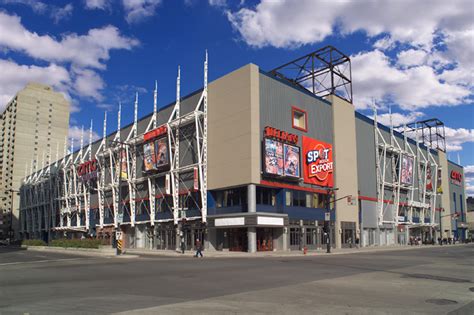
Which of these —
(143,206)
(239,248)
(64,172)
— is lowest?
(239,248)

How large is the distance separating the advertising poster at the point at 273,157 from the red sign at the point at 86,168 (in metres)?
41.4

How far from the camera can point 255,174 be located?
156ft

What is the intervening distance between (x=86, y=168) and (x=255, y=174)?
4530cm

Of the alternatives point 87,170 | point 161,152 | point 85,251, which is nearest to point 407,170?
point 161,152

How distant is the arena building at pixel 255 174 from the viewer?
49.2 metres

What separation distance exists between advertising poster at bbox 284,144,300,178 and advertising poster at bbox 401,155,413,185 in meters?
32.6

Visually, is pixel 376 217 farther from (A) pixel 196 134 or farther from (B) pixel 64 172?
(B) pixel 64 172

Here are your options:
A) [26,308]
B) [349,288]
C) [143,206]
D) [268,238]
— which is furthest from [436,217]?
[26,308]

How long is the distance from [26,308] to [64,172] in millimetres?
83081

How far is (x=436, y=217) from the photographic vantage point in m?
94.2

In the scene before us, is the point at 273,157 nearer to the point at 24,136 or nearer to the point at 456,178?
the point at 456,178

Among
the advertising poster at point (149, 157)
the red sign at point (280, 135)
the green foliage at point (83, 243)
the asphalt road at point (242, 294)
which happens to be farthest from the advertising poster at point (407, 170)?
the asphalt road at point (242, 294)

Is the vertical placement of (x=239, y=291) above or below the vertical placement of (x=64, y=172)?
below

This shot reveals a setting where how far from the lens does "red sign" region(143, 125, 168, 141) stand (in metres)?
57.8
